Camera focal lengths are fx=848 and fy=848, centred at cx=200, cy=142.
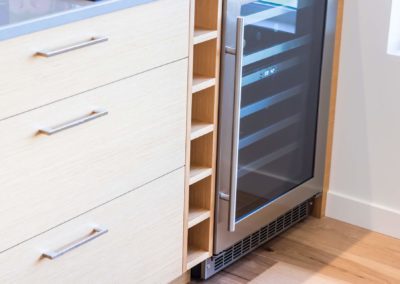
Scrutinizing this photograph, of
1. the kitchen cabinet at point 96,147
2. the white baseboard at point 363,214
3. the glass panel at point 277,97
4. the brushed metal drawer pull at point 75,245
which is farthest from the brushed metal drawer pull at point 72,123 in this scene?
the white baseboard at point 363,214

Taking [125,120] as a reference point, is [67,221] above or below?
below

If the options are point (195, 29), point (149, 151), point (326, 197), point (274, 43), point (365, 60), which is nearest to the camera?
point (149, 151)

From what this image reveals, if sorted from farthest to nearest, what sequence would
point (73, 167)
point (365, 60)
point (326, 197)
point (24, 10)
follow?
1. point (326, 197)
2. point (365, 60)
3. point (73, 167)
4. point (24, 10)

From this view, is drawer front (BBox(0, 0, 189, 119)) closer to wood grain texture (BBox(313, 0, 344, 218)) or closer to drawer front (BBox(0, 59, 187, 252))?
drawer front (BBox(0, 59, 187, 252))

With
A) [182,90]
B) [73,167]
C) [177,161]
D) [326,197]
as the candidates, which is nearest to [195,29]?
[182,90]

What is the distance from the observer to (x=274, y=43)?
2455mm

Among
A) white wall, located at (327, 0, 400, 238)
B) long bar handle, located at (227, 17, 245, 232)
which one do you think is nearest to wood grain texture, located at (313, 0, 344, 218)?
white wall, located at (327, 0, 400, 238)

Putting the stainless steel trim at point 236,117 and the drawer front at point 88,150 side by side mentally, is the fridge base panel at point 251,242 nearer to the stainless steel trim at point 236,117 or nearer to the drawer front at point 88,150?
the stainless steel trim at point 236,117

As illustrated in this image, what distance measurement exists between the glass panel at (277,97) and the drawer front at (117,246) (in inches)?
12.2

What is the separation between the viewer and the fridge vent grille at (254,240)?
→ 8.31 ft

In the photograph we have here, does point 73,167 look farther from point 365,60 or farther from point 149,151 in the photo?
point 365,60

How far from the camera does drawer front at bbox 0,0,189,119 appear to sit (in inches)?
66.1

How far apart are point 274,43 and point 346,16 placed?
373 mm

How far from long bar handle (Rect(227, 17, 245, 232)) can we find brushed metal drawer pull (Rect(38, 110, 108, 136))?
47 cm
